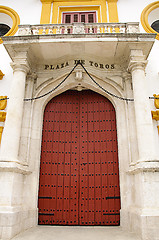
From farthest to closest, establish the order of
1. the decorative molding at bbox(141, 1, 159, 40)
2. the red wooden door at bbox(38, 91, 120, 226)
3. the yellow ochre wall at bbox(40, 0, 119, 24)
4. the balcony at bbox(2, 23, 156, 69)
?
the yellow ochre wall at bbox(40, 0, 119, 24) → the decorative molding at bbox(141, 1, 159, 40) → the balcony at bbox(2, 23, 156, 69) → the red wooden door at bbox(38, 91, 120, 226)

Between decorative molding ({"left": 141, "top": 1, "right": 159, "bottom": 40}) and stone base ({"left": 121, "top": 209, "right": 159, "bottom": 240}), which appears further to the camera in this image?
decorative molding ({"left": 141, "top": 1, "right": 159, "bottom": 40})

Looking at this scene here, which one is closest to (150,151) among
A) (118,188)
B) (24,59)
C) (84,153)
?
(118,188)

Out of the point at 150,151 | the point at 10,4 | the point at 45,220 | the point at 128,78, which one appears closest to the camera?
the point at 150,151

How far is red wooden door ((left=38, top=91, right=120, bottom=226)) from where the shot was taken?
5672 millimetres

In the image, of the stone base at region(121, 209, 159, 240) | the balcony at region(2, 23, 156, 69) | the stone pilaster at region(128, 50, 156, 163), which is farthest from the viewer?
the balcony at region(2, 23, 156, 69)

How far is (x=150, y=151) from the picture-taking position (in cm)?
493

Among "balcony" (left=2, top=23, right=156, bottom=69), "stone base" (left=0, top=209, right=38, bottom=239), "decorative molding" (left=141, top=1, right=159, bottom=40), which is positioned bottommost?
"stone base" (left=0, top=209, right=38, bottom=239)

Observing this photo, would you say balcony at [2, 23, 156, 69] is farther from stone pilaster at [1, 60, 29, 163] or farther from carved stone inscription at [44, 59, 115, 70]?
stone pilaster at [1, 60, 29, 163]

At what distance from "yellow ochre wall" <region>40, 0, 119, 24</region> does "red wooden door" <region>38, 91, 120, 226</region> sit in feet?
10.4

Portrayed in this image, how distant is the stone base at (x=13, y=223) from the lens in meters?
4.44

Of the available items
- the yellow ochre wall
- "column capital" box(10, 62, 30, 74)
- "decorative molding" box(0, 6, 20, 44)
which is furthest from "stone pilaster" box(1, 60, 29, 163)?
the yellow ochre wall

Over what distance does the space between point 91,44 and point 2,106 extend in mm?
3381

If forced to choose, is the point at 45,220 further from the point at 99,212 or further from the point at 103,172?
the point at 103,172

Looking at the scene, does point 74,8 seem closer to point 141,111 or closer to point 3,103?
point 3,103
